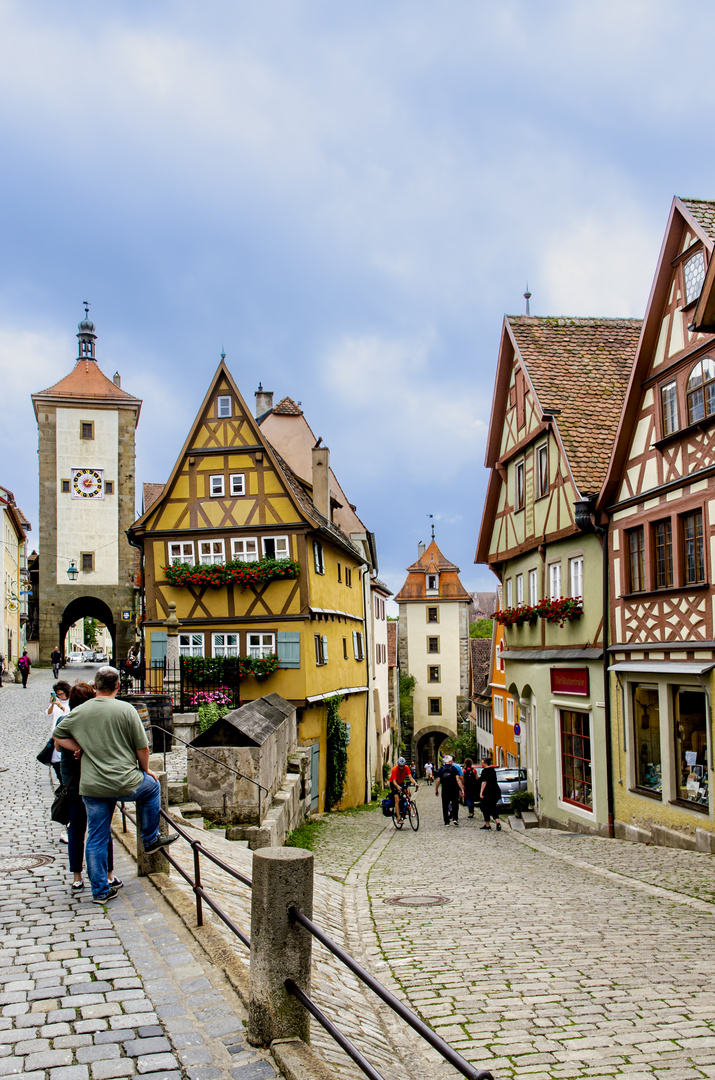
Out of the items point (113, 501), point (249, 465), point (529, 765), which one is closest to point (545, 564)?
point (529, 765)

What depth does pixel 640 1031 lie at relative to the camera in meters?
6.06

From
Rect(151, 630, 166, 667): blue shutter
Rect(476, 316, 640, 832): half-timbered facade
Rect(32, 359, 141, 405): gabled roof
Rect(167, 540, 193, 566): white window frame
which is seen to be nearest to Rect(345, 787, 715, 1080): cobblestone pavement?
Rect(476, 316, 640, 832): half-timbered facade

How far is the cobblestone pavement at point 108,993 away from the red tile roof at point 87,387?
49.7 meters

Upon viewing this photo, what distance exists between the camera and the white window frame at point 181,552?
1022 inches

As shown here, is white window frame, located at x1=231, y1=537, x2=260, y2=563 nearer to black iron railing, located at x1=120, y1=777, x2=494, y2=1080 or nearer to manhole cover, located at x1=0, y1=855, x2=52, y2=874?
manhole cover, located at x1=0, y1=855, x2=52, y2=874

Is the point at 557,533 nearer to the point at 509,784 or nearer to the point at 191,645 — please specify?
the point at 509,784

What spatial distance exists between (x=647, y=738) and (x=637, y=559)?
329 centimetres

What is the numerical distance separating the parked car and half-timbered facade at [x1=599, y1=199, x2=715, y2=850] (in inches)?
306

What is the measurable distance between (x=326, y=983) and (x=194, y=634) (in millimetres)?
19203

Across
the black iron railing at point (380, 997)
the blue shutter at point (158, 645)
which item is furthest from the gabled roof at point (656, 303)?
the blue shutter at point (158, 645)

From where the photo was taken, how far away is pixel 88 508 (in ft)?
179

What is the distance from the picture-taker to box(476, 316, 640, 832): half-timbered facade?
18.8 m

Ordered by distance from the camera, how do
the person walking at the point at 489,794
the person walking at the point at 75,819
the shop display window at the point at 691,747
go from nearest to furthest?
1. the person walking at the point at 75,819
2. the shop display window at the point at 691,747
3. the person walking at the point at 489,794

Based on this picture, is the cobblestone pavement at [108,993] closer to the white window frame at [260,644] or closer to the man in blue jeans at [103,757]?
the man in blue jeans at [103,757]
